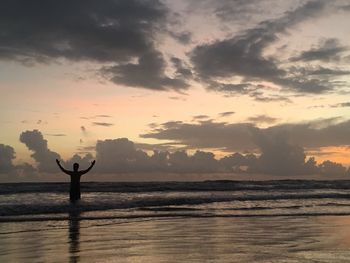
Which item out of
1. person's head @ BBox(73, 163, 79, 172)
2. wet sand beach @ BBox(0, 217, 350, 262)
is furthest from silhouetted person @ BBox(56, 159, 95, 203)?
wet sand beach @ BBox(0, 217, 350, 262)

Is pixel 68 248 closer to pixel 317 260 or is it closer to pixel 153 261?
pixel 153 261

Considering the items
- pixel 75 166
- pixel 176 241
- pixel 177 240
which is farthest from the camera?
pixel 75 166

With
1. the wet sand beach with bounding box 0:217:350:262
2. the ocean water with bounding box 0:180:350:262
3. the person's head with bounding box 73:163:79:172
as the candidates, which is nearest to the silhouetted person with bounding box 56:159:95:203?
the person's head with bounding box 73:163:79:172

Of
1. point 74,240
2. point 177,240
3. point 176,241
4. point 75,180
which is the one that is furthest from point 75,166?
point 176,241

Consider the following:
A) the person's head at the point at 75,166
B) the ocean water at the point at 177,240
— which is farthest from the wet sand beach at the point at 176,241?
the person's head at the point at 75,166

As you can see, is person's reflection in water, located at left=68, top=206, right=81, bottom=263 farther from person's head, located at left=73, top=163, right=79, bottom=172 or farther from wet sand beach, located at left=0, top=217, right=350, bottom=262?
person's head, located at left=73, top=163, right=79, bottom=172

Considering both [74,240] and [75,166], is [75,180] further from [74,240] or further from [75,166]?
[74,240]

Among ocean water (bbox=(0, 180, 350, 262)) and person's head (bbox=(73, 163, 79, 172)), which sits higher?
person's head (bbox=(73, 163, 79, 172))

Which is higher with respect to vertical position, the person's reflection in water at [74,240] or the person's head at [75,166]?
the person's head at [75,166]

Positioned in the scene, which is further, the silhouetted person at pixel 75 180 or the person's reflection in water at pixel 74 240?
the silhouetted person at pixel 75 180

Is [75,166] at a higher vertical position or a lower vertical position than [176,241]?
higher

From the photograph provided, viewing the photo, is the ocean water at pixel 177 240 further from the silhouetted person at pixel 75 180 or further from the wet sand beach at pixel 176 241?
the silhouetted person at pixel 75 180

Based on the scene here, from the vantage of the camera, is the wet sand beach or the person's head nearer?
the wet sand beach

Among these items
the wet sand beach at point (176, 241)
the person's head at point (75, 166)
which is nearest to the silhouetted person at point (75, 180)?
the person's head at point (75, 166)
